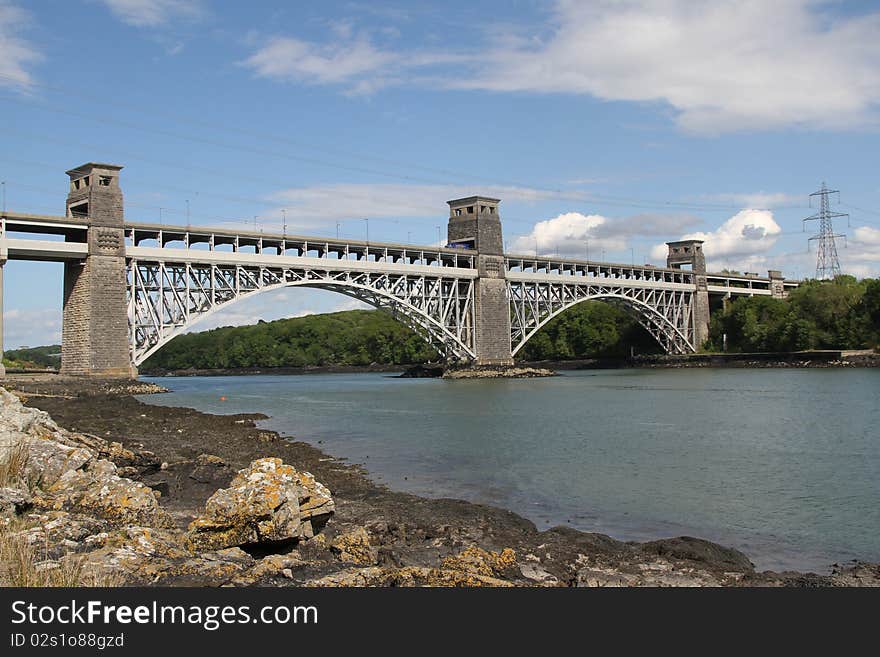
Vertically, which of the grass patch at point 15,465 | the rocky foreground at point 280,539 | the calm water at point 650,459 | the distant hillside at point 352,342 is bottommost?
the calm water at point 650,459

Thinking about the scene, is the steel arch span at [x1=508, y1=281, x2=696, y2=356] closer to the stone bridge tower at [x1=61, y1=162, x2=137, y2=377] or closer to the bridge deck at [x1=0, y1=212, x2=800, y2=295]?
the bridge deck at [x1=0, y1=212, x2=800, y2=295]

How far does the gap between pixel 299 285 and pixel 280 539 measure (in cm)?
5137

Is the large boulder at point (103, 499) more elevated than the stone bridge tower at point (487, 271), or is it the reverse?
the stone bridge tower at point (487, 271)

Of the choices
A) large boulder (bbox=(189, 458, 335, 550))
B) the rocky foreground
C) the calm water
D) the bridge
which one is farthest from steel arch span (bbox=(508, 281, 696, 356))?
large boulder (bbox=(189, 458, 335, 550))

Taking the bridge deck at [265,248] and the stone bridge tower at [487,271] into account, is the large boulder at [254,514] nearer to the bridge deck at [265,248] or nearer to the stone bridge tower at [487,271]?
the bridge deck at [265,248]

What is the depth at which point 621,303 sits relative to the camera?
94688mm

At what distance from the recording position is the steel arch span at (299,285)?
169 ft

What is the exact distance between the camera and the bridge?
161ft

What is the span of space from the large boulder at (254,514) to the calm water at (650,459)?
5.79 meters

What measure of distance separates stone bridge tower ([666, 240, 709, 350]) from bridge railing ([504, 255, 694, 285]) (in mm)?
1500

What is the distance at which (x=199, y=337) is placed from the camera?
173500 millimetres

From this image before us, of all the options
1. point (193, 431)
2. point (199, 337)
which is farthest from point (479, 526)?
point (199, 337)

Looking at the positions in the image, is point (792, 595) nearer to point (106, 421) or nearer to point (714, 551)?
point (714, 551)

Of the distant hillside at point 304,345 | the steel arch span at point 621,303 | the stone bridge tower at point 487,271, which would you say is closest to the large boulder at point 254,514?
the stone bridge tower at point 487,271
